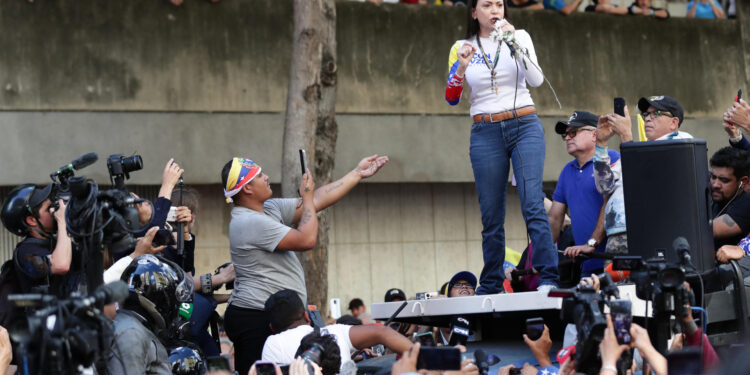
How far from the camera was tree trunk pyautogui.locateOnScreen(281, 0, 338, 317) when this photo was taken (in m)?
10.7

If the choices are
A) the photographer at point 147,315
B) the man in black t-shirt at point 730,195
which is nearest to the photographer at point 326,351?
the photographer at point 147,315

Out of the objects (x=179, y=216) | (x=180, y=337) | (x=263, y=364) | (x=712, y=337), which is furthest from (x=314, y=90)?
Result: (x=263, y=364)

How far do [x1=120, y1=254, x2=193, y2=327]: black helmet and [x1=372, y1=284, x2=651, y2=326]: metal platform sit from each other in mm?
1626

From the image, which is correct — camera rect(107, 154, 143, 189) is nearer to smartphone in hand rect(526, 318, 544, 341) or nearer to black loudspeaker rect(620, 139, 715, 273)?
smartphone in hand rect(526, 318, 544, 341)

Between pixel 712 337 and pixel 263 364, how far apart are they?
328cm

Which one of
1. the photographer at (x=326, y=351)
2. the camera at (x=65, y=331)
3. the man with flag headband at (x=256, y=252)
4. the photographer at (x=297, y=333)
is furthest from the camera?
the man with flag headband at (x=256, y=252)

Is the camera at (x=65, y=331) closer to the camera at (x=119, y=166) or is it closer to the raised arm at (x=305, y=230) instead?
the camera at (x=119, y=166)

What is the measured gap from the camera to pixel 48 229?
6523mm

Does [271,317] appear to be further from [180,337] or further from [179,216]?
[179,216]

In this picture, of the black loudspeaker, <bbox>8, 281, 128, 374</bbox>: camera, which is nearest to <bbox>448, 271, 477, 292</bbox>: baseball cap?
the black loudspeaker

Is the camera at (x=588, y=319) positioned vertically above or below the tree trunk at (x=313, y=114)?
below

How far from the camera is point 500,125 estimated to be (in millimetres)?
7367

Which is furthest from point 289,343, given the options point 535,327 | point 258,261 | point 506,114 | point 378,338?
point 506,114

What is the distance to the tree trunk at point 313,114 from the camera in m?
10.7
